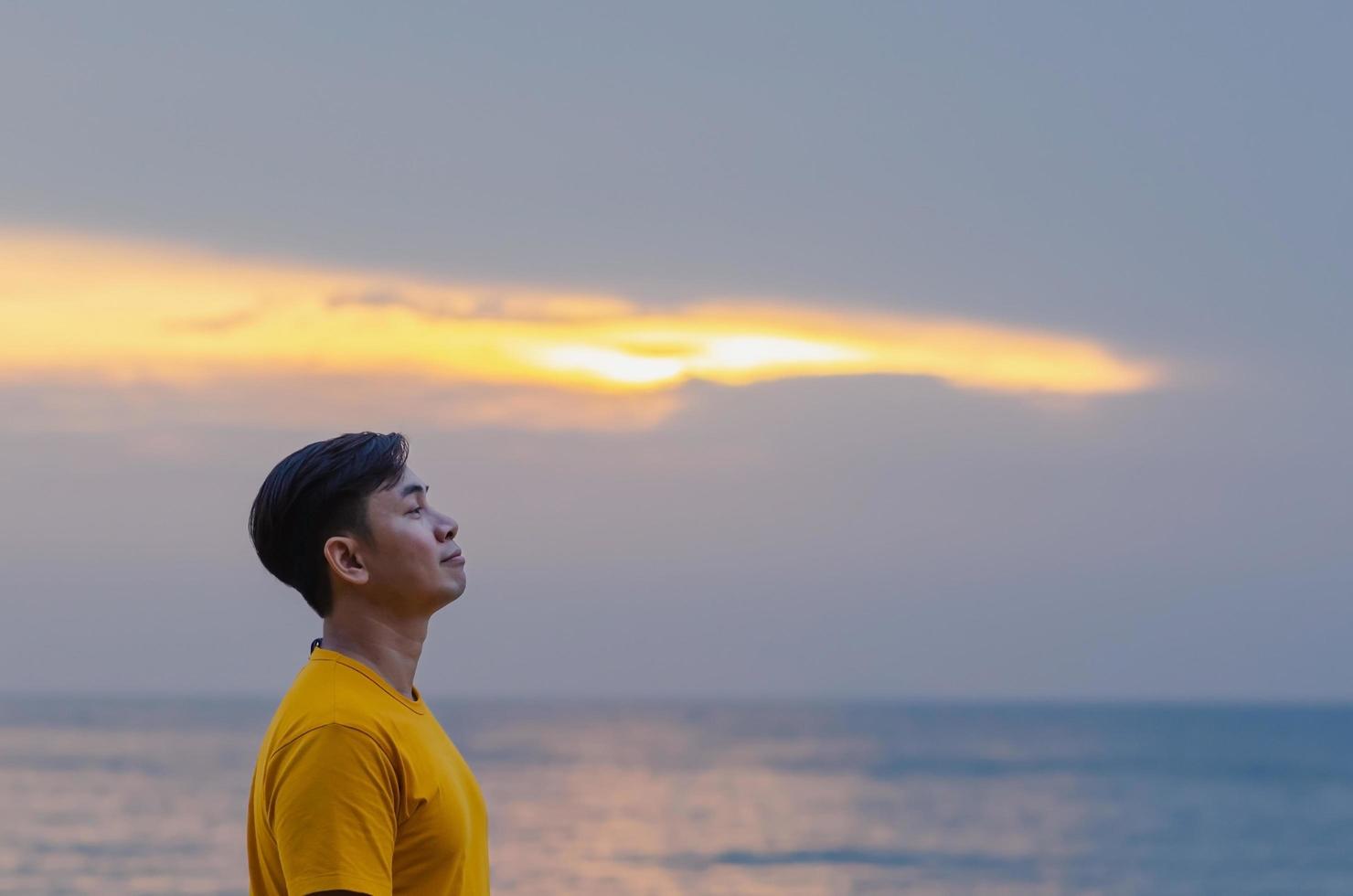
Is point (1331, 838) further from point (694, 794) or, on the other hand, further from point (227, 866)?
point (227, 866)

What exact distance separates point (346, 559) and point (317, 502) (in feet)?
0.34

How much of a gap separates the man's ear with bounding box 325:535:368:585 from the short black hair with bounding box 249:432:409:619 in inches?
0.8

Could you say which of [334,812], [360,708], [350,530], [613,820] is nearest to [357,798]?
[334,812]

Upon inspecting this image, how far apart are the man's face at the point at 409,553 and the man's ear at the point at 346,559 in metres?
0.02

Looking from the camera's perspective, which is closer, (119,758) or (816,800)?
(816,800)

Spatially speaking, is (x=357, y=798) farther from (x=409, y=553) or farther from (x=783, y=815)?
(x=783, y=815)

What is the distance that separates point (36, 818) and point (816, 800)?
69.4 ft

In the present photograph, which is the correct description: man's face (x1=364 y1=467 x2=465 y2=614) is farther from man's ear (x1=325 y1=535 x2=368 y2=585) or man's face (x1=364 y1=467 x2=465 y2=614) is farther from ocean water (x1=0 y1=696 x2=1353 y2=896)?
ocean water (x1=0 y1=696 x2=1353 y2=896)

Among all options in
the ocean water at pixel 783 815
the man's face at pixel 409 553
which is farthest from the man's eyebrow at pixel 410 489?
the ocean water at pixel 783 815

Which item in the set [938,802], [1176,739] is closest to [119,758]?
[938,802]

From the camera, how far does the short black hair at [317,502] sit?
2.64 meters

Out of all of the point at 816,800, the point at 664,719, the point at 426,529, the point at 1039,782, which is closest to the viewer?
the point at 426,529

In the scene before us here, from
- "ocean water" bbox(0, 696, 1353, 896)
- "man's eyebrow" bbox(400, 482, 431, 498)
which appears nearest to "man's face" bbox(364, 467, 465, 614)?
"man's eyebrow" bbox(400, 482, 431, 498)

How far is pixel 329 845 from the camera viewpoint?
91.0 inches
